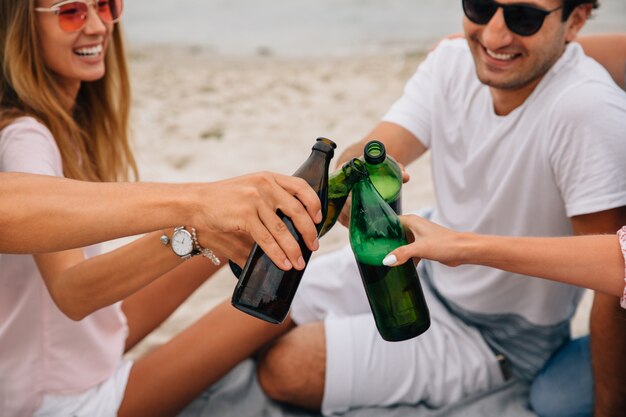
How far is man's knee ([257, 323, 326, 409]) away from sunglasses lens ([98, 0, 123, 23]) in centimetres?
150

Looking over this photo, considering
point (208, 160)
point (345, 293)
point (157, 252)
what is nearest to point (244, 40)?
point (208, 160)

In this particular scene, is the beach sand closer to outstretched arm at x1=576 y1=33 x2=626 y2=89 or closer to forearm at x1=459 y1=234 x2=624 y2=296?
outstretched arm at x1=576 y1=33 x2=626 y2=89

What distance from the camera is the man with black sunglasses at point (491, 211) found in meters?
2.50

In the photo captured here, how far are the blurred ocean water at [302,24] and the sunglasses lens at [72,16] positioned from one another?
334 inches

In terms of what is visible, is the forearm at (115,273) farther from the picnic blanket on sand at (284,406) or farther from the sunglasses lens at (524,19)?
the sunglasses lens at (524,19)

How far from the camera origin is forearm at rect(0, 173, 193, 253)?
200 centimetres

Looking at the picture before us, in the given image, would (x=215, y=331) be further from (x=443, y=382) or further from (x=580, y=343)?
(x=580, y=343)

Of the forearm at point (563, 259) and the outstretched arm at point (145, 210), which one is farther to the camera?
the forearm at point (563, 259)

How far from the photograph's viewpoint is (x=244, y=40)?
40.8ft

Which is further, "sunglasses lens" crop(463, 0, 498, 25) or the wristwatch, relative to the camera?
"sunglasses lens" crop(463, 0, 498, 25)

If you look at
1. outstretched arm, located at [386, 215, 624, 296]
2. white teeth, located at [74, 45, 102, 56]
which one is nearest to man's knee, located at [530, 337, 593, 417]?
outstretched arm, located at [386, 215, 624, 296]

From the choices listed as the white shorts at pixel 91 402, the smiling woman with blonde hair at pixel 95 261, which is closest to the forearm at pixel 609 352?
the smiling woman with blonde hair at pixel 95 261

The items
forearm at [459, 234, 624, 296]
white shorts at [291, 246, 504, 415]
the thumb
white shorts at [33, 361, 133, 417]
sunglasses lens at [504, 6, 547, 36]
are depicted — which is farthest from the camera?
white shorts at [291, 246, 504, 415]

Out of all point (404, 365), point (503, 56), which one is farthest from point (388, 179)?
point (404, 365)
